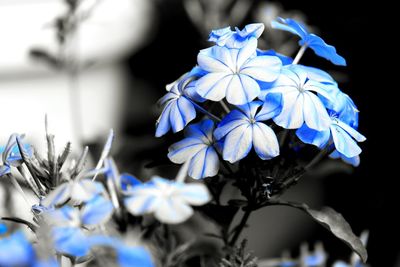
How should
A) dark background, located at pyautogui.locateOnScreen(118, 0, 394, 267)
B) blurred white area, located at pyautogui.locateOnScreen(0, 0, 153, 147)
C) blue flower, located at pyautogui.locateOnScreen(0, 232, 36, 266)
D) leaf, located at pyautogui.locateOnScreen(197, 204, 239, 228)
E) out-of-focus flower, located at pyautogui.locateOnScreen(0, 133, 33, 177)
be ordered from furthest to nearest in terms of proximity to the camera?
1. blurred white area, located at pyautogui.locateOnScreen(0, 0, 153, 147)
2. dark background, located at pyautogui.locateOnScreen(118, 0, 394, 267)
3. leaf, located at pyautogui.locateOnScreen(197, 204, 239, 228)
4. out-of-focus flower, located at pyautogui.locateOnScreen(0, 133, 33, 177)
5. blue flower, located at pyautogui.locateOnScreen(0, 232, 36, 266)

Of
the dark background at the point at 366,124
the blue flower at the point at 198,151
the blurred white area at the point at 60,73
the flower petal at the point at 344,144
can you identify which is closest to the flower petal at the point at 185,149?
the blue flower at the point at 198,151

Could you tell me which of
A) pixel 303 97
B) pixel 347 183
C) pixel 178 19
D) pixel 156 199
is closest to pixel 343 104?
pixel 303 97

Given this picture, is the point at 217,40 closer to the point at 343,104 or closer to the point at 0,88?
the point at 343,104

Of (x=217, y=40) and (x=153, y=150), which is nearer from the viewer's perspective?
(x=217, y=40)

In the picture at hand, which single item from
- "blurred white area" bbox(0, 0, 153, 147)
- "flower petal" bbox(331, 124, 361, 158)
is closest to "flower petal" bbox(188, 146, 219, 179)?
"flower petal" bbox(331, 124, 361, 158)

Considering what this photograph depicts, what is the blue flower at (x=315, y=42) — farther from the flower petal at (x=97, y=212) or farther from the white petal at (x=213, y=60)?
the flower petal at (x=97, y=212)

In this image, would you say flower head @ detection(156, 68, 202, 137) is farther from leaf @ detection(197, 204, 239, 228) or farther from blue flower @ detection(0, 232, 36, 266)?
blue flower @ detection(0, 232, 36, 266)
